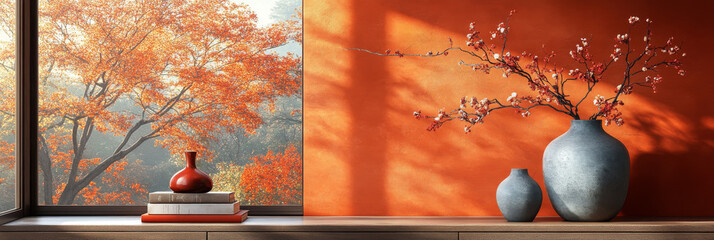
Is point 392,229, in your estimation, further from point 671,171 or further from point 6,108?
point 6,108

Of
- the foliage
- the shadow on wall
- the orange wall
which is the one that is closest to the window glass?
the foliage

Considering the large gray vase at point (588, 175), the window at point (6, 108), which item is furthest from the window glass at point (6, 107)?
the large gray vase at point (588, 175)

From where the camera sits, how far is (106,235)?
2535mm

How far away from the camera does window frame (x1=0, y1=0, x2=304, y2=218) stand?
2.96m

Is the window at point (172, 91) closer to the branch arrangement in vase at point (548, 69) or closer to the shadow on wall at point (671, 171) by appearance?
the branch arrangement in vase at point (548, 69)

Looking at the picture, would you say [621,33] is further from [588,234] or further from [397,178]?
[397,178]

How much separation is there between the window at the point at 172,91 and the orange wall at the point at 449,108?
1.26 meters

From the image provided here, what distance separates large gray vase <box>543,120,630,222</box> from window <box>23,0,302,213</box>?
2048mm

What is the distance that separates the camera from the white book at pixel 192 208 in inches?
105

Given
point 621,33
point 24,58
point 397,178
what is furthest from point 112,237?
point 621,33

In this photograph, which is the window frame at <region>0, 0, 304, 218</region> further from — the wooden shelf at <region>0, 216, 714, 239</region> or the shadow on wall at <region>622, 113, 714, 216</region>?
the shadow on wall at <region>622, 113, 714, 216</region>

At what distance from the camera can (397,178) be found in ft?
9.61

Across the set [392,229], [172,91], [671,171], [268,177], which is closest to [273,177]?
[268,177]

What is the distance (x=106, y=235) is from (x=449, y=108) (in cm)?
165
